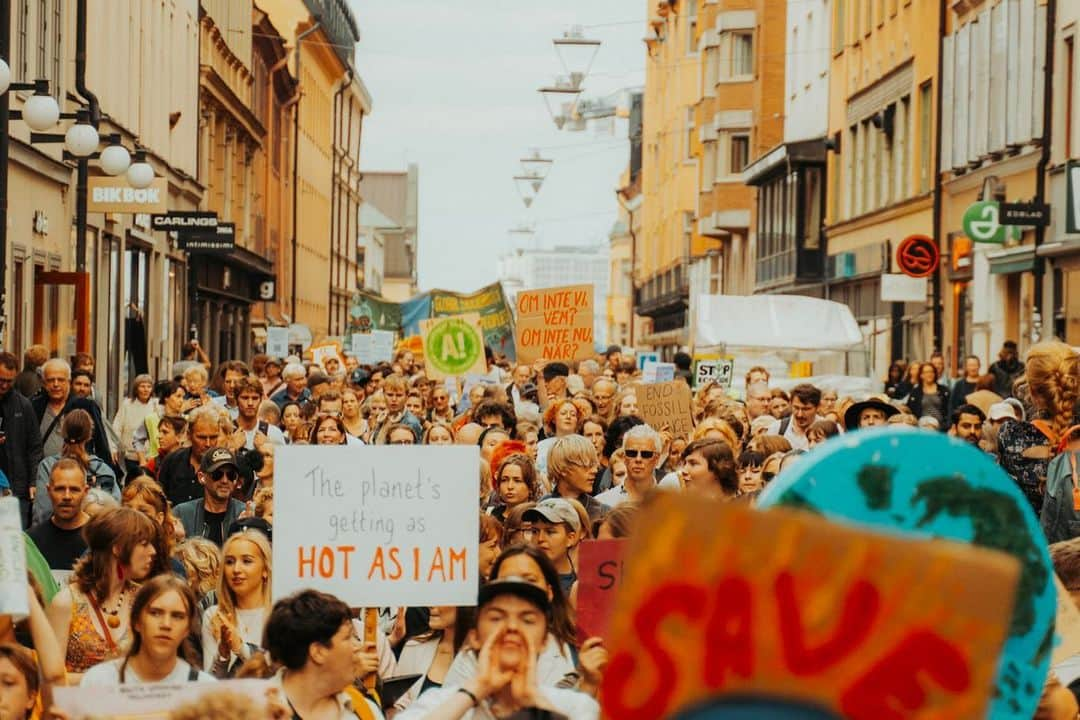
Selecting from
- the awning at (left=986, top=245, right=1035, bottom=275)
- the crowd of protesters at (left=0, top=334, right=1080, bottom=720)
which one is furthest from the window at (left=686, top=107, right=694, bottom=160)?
the crowd of protesters at (left=0, top=334, right=1080, bottom=720)

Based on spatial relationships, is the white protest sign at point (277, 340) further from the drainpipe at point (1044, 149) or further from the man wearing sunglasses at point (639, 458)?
the man wearing sunglasses at point (639, 458)

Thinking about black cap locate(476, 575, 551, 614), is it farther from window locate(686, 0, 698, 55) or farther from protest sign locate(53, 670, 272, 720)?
window locate(686, 0, 698, 55)

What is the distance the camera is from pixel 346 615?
21.7 ft

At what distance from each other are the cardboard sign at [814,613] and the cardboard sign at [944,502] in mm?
844

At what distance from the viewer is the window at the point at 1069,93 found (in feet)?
97.9

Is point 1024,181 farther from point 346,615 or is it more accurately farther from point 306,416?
point 346,615

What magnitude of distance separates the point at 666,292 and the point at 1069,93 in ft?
192

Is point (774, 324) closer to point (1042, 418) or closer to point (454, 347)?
point (454, 347)

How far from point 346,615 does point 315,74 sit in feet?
254

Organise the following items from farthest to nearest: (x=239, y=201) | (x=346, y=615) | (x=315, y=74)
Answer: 1. (x=315, y=74)
2. (x=239, y=201)
3. (x=346, y=615)

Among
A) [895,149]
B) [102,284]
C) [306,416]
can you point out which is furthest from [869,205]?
[306,416]

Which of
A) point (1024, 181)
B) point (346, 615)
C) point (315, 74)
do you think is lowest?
point (346, 615)

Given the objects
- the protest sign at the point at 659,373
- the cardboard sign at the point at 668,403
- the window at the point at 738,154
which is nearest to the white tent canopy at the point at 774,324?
the protest sign at the point at 659,373

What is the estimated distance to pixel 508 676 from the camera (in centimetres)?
562
